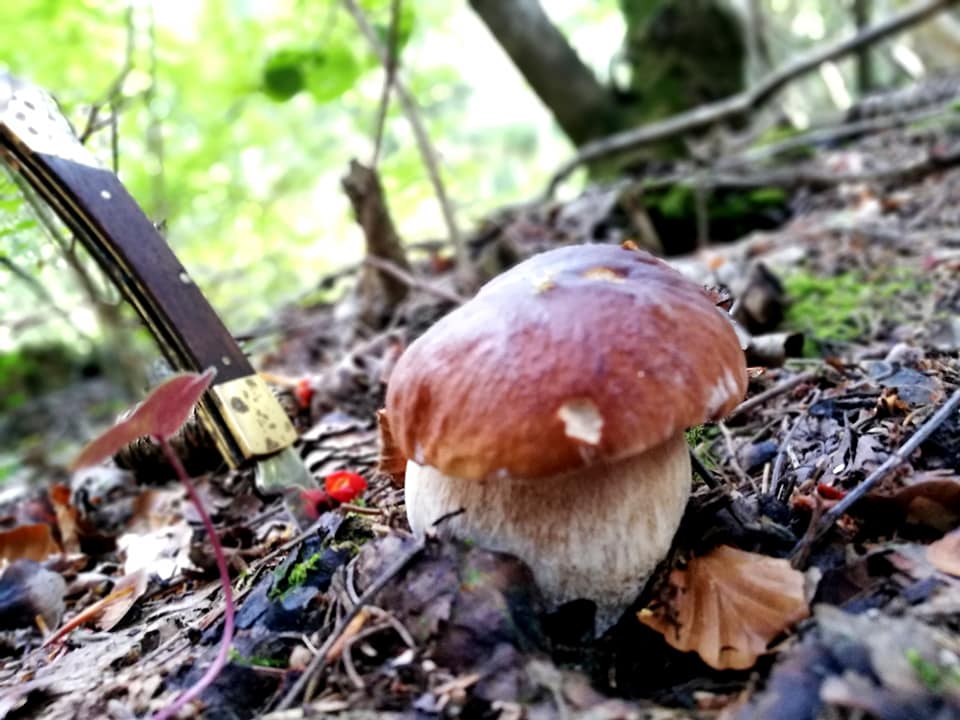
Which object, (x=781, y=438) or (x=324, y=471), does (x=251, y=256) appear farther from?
(x=781, y=438)

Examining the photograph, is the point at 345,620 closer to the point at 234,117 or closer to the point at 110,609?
the point at 110,609

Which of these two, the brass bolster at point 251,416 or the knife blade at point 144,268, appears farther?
the brass bolster at point 251,416

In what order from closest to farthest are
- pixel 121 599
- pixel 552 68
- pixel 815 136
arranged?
pixel 121 599 < pixel 815 136 < pixel 552 68

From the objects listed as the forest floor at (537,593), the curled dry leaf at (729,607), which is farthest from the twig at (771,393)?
the curled dry leaf at (729,607)

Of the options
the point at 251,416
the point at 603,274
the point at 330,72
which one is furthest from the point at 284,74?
the point at 603,274

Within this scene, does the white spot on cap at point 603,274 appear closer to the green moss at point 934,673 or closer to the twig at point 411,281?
the green moss at point 934,673

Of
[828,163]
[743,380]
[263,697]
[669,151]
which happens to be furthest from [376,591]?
[669,151]
